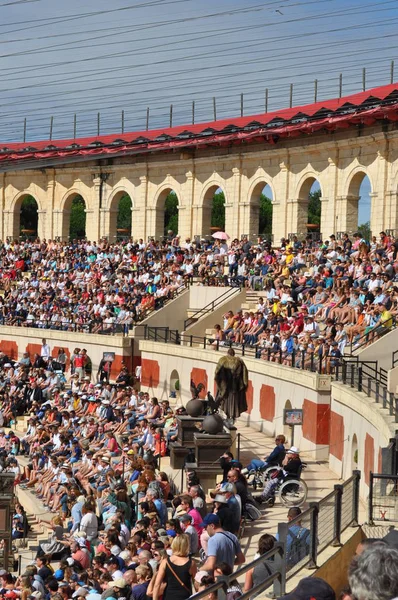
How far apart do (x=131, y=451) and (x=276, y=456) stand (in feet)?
15.3

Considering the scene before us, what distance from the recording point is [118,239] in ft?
192

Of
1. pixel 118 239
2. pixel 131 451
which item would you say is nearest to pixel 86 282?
pixel 118 239

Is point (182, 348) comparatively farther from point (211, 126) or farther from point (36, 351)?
point (211, 126)

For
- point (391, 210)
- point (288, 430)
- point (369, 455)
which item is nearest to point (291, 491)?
point (369, 455)

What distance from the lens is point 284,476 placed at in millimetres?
21203

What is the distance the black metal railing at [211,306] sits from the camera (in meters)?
39.5

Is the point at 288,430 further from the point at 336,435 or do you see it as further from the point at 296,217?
the point at 296,217

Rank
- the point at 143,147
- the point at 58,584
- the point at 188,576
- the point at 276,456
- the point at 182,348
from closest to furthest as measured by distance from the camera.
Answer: the point at 188,576, the point at 58,584, the point at 276,456, the point at 182,348, the point at 143,147

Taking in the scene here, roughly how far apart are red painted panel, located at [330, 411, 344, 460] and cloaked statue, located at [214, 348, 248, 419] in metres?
2.31

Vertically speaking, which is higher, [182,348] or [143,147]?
[143,147]

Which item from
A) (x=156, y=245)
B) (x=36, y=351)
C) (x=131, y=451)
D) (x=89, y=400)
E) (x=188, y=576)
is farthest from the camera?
(x=156, y=245)

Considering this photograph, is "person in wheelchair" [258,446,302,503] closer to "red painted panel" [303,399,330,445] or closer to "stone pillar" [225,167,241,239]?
"red painted panel" [303,399,330,445]

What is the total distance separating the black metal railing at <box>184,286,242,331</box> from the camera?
39.5 m

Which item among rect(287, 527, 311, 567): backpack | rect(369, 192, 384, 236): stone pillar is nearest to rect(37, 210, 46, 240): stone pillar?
rect(369, 192, 384, 236): stone pillar
